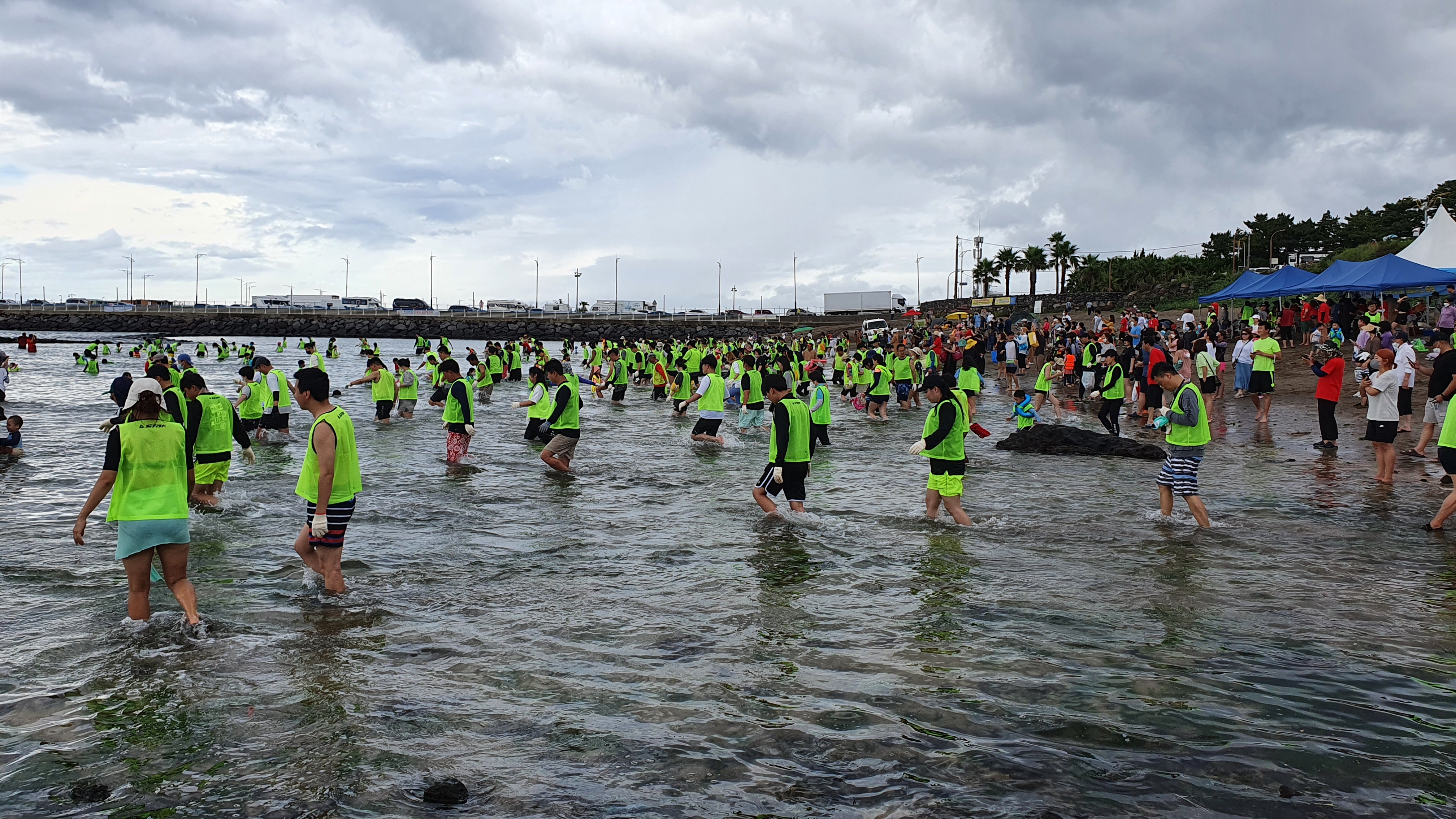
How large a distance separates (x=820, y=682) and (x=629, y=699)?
44.0 inches

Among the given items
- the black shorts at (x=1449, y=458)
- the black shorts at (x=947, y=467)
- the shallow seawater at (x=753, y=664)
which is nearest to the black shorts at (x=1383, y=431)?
the shallow seawater at (x=753, y=664)

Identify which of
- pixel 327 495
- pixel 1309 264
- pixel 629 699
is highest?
pixel 1309 264

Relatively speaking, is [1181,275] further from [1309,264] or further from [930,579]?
[930,579]

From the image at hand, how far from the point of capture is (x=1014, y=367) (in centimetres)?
2736

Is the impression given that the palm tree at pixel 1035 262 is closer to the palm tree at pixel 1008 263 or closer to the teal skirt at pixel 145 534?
the palm tree at pixel 1008 263

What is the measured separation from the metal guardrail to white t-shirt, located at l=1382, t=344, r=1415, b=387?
87.0 metres

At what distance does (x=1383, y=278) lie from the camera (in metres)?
23.8

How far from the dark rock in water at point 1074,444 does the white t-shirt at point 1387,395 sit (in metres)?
3.33

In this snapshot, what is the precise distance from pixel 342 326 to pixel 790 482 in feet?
337

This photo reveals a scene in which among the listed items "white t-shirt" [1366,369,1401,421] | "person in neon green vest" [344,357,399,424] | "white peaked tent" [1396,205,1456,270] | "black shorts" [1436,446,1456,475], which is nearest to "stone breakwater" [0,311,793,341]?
"white peaked tent" [1396,205,1456,270]

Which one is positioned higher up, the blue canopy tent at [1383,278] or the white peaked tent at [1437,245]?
the white peaked tent at [1437,245]

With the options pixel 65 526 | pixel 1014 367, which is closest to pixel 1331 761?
pixel 65 526

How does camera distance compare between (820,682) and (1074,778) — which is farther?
(820,682)

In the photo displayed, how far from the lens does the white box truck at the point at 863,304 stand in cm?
8894
